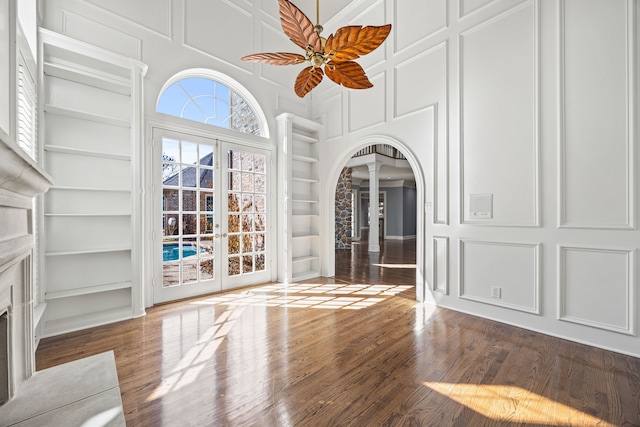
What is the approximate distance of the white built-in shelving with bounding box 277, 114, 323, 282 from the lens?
15.9 ft

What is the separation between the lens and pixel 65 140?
2961 millimetres

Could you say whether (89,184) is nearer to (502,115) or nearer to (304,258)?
(304,258)

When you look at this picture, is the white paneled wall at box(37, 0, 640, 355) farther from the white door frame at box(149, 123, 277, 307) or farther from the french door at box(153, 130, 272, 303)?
the french door at box(153, 130, 272, 303)

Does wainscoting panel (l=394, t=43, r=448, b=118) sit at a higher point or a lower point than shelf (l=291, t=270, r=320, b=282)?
higher

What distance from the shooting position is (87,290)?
9.66 ft

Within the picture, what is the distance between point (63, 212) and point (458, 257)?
4488 millimetres

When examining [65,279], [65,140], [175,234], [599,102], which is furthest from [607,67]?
[65,279]

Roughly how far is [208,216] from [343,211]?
5.61 m

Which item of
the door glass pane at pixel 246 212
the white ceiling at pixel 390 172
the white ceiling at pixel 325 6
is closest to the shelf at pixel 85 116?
the door glass pane at pixel 246 212

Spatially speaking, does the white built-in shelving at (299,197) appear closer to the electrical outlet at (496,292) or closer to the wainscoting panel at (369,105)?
the wainscoting panel at (369,105)

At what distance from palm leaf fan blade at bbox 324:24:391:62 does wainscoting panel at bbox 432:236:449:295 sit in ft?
8.13

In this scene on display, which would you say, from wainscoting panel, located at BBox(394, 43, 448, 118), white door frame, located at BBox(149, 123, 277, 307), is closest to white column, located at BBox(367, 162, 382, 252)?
wainscoting panel, located at BBox(394, 43, 448, 118)

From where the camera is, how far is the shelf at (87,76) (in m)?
2.84

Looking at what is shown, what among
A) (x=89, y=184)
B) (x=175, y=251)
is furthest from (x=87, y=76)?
(x=175, y=251)
